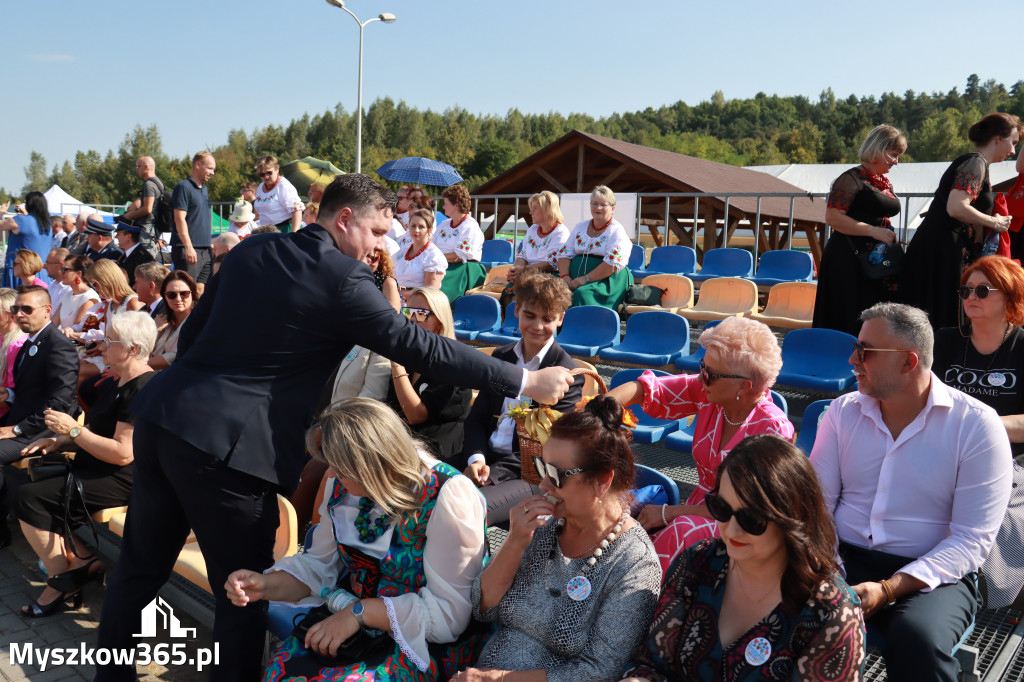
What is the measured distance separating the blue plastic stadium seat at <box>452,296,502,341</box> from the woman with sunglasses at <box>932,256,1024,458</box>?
4.28 meters

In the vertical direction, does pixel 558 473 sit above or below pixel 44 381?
above

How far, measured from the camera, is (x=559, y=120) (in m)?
108

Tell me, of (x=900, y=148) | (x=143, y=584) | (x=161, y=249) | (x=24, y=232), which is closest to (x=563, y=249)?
(x=900, y=148)

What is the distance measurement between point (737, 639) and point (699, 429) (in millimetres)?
1063

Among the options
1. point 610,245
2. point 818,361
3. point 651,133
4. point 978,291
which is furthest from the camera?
point 651,133

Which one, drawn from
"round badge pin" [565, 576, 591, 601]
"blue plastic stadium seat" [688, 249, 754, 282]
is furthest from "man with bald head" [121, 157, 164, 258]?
→ "round badge pin" [565, 576, 591, 601]

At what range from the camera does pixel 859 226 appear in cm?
465

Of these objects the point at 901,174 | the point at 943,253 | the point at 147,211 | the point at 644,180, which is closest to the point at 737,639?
the point at 943,253

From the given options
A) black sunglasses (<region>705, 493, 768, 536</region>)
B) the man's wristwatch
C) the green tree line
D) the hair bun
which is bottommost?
the man's wristwatch

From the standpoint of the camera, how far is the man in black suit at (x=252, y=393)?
7.78ft

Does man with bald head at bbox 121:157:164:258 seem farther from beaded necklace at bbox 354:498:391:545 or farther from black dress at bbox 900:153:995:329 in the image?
black dress at bbox 900:153:995:329

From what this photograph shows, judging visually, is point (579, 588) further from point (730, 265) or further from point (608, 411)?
point (730, 265)

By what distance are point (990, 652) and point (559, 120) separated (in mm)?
110241

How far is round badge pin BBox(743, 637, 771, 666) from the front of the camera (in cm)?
175
